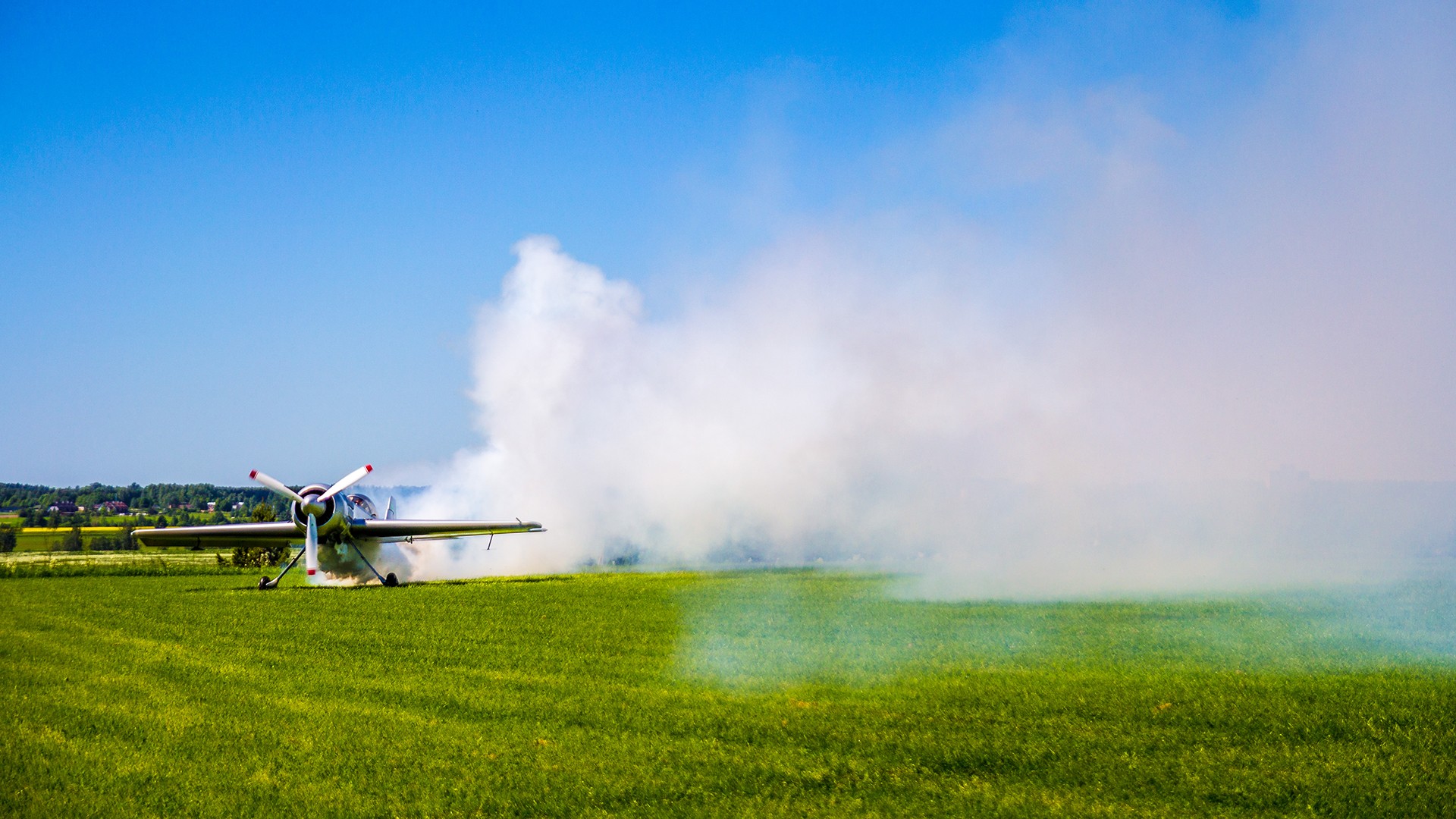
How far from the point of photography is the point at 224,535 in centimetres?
4475

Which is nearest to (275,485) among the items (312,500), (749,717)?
(312,500)

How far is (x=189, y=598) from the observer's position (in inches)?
1474

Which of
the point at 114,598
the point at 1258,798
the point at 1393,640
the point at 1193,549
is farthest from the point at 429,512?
the point at 1258,798

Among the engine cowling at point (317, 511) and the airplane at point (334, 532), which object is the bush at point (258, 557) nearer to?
the airplane at point (334, 532)

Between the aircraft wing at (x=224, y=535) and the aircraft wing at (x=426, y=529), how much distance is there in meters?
2.74

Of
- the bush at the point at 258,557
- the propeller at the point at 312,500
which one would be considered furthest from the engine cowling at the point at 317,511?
the bush at the point at 258,557

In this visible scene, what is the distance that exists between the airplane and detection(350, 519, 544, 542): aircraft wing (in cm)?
4

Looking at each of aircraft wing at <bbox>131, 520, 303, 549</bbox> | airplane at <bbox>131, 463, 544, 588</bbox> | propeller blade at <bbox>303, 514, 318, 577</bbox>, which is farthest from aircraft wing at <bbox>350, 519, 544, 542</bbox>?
propeller blade at <bbox>303, 514, 318, 577</bbox>

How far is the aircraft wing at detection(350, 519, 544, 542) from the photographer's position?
44.5 m

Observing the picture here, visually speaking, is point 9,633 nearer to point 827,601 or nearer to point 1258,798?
point 827,601

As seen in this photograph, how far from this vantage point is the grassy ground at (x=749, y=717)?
1078 cm

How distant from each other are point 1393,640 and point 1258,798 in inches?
543

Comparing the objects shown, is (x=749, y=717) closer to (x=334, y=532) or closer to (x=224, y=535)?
(x=334, y=532)

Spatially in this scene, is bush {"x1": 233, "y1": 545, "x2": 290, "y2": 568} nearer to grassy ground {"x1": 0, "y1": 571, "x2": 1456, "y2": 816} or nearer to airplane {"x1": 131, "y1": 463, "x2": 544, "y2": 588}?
airplane {"x1": 131, "y1": 463, "x2": 544, "y2": 588}
